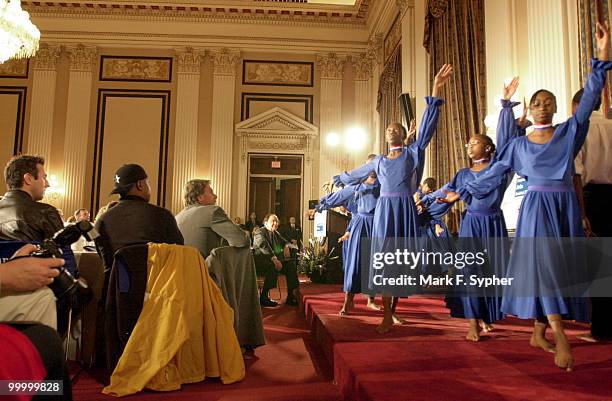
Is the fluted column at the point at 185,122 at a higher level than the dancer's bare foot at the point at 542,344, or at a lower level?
higher

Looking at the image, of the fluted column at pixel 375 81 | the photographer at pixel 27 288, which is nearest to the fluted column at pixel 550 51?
the photographer at pixel 27 288

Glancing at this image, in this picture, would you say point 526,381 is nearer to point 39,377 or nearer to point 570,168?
point 570,168

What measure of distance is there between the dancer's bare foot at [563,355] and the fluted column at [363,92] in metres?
8.89

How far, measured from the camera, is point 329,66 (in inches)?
437

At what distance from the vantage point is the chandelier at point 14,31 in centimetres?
611

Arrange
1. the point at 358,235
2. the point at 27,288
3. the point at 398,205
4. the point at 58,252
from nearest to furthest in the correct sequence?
the point at 27,288, the point at 58,252, the point at 398,205, the point at 358,235

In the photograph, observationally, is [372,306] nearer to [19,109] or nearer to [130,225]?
[130,225]

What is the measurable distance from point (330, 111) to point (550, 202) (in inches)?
357

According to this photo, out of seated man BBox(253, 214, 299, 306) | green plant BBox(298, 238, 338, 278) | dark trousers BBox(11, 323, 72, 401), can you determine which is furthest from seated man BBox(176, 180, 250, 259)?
green plant BBox(298, 238, 338, 278)

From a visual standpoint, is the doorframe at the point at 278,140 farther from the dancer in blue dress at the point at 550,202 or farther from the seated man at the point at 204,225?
the dancer in blue dress at the point at 550,202

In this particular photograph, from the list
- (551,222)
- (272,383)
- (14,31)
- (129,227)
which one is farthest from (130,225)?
(14,31)

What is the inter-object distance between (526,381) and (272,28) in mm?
10504

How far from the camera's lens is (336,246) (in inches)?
281

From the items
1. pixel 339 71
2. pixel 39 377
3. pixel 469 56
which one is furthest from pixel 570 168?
pixel 339 71
